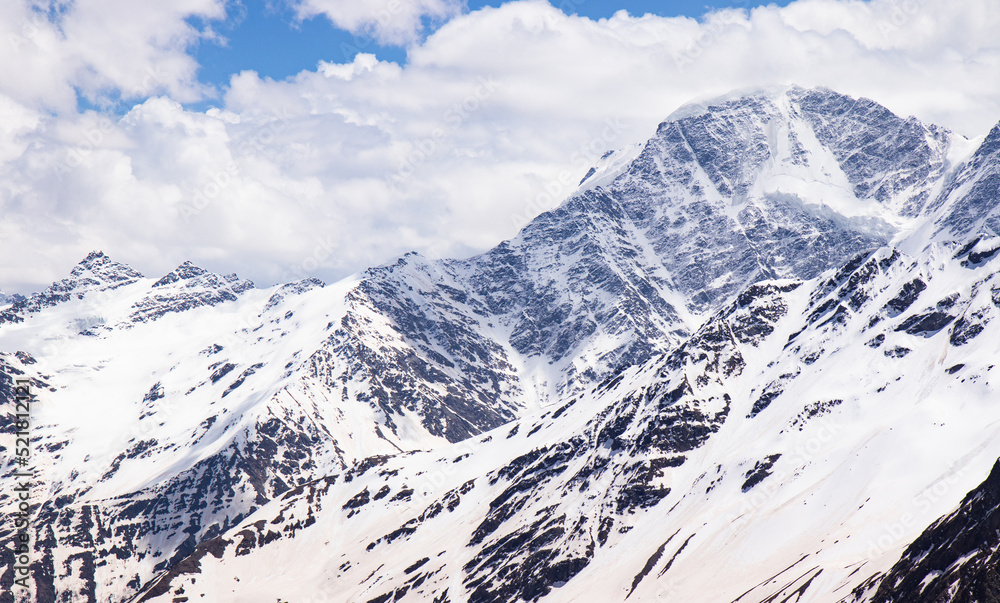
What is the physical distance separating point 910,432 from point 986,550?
9226cm

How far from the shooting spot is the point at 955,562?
4355 inches

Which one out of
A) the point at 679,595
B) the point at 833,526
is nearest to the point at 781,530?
the point at 833,526

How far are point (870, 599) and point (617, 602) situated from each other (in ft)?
266

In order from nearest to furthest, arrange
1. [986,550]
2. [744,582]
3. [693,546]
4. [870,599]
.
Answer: [986,550] → [870,599] → [744,582] → [693,546]

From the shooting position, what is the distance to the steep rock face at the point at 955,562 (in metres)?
100

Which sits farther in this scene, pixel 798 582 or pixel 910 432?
pixel 910 432

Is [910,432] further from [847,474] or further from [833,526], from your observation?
[833,526]

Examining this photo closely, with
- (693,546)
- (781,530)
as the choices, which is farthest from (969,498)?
(693,546)

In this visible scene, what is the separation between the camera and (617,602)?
19312cm

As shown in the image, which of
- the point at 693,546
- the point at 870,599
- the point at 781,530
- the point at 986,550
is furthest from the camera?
the point at 693,546

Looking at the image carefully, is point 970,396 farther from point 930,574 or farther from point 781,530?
point 930,574

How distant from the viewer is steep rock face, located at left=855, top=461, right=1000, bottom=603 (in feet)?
328

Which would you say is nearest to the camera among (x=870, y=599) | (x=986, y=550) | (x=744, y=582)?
(x=986, y=550)

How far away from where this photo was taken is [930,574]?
11325 centimetres
